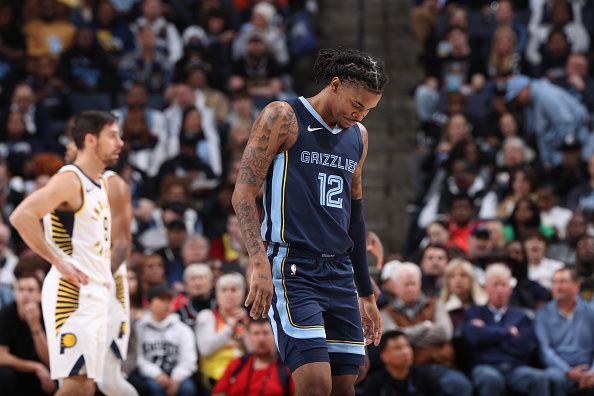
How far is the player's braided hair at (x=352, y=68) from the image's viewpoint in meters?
5.33

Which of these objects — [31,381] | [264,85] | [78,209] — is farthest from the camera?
[264,85]

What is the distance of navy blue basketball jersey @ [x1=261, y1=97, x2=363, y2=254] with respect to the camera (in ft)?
17.5

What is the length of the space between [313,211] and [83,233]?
1921 millimetres

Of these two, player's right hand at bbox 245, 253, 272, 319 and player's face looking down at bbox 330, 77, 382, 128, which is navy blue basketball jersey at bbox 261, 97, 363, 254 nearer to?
player's face looking down at bbox 330, 77, 382, 128

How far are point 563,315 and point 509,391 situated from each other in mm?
879

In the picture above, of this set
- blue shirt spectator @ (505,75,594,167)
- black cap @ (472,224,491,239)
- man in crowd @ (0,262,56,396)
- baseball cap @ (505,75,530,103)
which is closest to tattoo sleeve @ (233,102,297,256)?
man in crowd @ (0,262,56,396)

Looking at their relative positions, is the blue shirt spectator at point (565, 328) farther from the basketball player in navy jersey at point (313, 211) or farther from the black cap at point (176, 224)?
the basketball player in navy jersey at point (313, 211)

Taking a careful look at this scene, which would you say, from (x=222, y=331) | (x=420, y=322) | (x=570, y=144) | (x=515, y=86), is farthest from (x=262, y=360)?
(x=515, y=86)

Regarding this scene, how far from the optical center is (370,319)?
581 cm

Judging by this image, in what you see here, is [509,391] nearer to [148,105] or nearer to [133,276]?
[133,276]

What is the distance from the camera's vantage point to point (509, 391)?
30.4 ft

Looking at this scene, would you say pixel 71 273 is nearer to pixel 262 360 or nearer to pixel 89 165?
pixel 89 165

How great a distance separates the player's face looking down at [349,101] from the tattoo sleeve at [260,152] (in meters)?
0.25

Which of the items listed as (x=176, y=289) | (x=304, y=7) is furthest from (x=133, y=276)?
(x=304, y=7)
